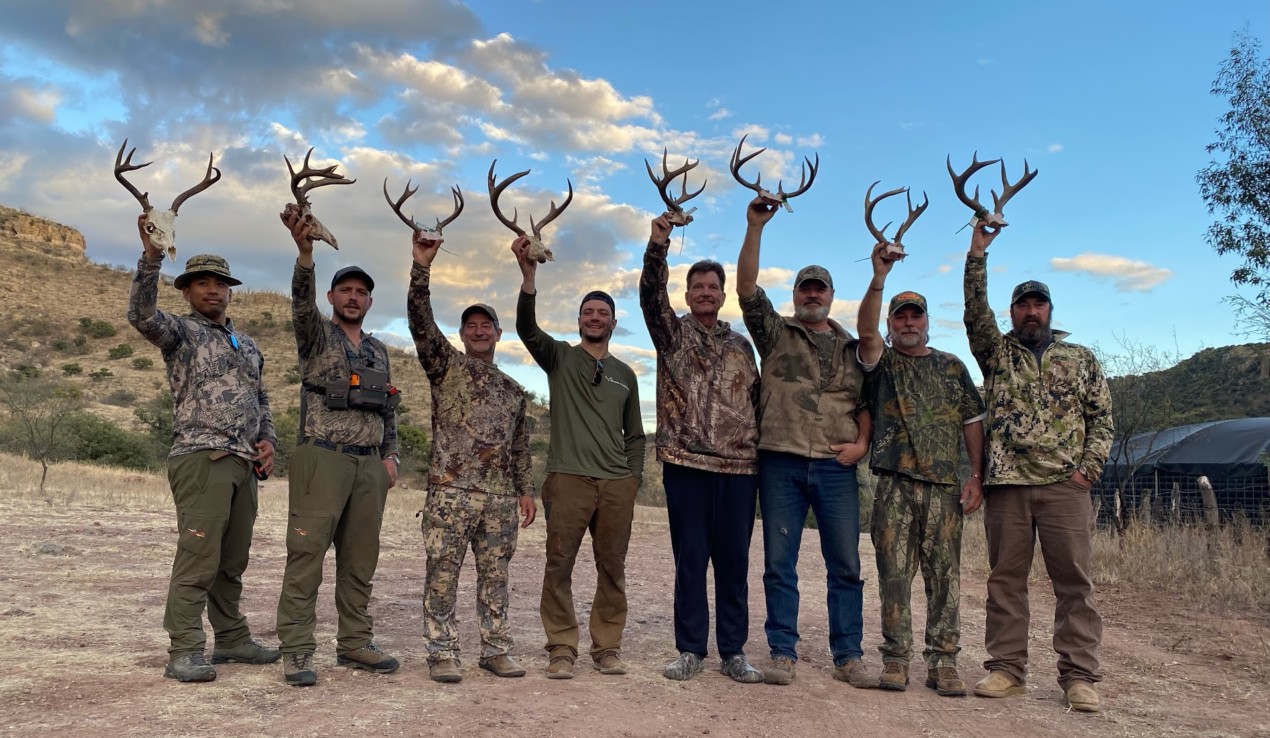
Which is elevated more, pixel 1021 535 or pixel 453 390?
pixel 453 390

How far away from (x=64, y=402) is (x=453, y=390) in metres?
23.0

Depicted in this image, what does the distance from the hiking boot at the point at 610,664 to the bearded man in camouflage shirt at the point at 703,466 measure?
11.3 inches

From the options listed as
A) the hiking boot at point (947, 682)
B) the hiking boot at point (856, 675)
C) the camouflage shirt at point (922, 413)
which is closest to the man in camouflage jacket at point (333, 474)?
the hiking boot at point (856, 675)

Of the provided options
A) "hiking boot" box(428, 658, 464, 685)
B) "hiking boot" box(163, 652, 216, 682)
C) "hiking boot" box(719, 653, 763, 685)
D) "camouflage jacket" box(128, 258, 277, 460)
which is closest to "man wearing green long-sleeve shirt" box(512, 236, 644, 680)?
"hiking boot" box(428, 658, 464, 685)

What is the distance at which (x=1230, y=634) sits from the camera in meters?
7.40

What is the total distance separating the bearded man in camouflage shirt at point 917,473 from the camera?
209 inches

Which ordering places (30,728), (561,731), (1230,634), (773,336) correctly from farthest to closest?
(1230,634)
(773,336)
(561,731)
(30,728)

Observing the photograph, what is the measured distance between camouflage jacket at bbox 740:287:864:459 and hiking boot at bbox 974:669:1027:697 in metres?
1.60

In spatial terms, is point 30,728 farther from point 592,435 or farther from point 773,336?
point 773,336

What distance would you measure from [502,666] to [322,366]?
6.75ft

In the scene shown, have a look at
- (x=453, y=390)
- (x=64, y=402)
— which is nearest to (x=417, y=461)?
(x=64, y=402)

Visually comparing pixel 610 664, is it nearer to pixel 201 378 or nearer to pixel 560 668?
pixel 560 668

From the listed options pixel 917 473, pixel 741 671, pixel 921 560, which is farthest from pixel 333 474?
pixel 921 560

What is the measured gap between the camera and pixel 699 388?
218 inches
